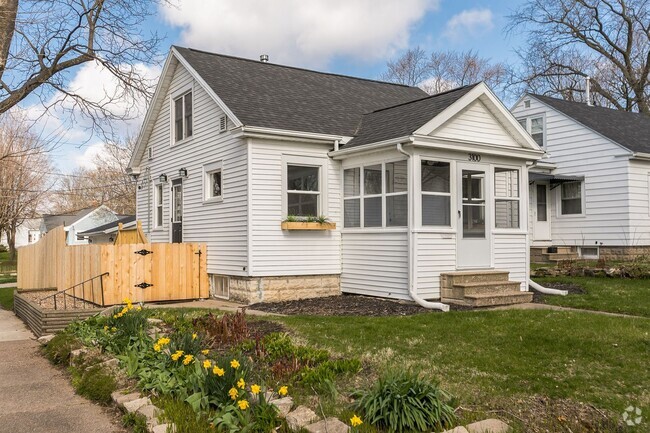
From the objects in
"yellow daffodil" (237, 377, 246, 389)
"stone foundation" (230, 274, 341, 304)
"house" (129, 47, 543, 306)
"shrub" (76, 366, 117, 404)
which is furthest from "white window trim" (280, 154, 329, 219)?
"yellow daffodil" (237, 377, 246, 389)

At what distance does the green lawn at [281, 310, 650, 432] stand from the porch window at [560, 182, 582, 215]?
486 inches

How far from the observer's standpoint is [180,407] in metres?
4.94

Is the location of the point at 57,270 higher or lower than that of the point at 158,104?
lower

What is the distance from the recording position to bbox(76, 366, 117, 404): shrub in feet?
19.3

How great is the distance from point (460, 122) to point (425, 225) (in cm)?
234

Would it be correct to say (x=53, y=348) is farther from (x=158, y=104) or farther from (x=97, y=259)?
(x=158, y=104)

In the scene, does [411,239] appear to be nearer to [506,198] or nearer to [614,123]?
[506,198]

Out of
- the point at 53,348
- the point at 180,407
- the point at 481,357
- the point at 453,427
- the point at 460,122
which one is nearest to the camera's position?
the point at 453,427

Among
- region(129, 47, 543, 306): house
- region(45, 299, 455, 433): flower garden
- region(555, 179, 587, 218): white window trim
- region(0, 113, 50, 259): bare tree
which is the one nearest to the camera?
region(45, 299, 455, 433): flower garden

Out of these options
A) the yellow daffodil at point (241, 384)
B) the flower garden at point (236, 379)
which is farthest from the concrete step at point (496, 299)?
the yellow daffodil at point (241, 384)

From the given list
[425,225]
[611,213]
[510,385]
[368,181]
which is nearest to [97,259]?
[368,181]

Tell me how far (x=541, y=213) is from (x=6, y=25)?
16850 millimetres

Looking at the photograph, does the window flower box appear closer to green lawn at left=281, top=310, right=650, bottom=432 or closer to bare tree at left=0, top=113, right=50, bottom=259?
green lawn at left=281, top=310, right=650, bottom=432

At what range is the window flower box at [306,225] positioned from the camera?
39.9 feet
